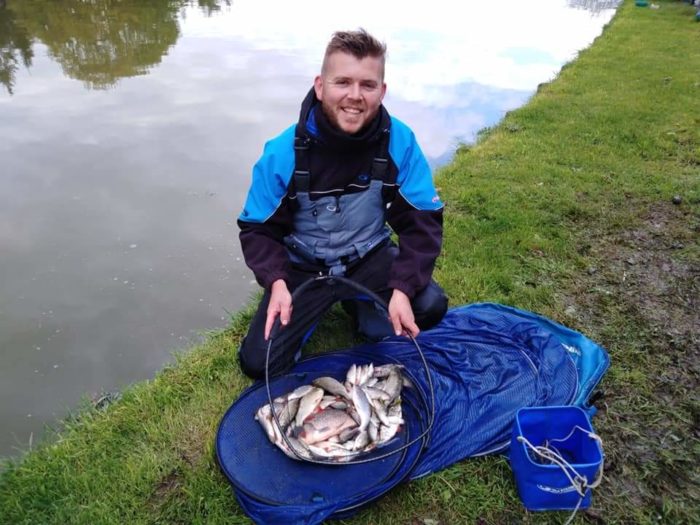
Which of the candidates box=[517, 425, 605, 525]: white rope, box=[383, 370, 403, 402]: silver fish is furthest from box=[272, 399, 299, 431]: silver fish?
box=[517, 425, 605, 525]: white rope

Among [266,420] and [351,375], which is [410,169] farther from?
[266,420]

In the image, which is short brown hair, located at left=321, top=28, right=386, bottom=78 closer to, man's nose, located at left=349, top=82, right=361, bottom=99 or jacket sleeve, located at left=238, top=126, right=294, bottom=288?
man's nose, located at left=349, top=82, right=361, bottom=99

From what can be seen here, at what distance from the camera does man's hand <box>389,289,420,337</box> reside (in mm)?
2684

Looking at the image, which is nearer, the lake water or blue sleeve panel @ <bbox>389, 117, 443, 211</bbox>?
blue sleeve panel @ <bbox>389, 117, 443, 211</bbox>

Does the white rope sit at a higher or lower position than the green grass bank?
higher

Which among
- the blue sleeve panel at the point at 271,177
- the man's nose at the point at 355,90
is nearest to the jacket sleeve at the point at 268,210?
the blue sleeve panel at the point at 271,177

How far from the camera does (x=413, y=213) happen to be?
117 inches

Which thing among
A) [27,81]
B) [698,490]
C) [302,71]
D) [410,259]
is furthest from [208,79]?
[698,490]

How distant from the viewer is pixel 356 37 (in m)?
2.60

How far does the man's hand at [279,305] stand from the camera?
2551 mm

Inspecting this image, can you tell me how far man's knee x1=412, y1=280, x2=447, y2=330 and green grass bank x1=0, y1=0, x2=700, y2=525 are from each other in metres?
0.52

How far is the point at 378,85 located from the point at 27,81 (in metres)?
8.18

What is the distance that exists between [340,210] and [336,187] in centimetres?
13

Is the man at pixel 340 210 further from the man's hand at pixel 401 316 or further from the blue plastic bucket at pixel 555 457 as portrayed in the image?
the blue plastic bucket at pixel 555 457
